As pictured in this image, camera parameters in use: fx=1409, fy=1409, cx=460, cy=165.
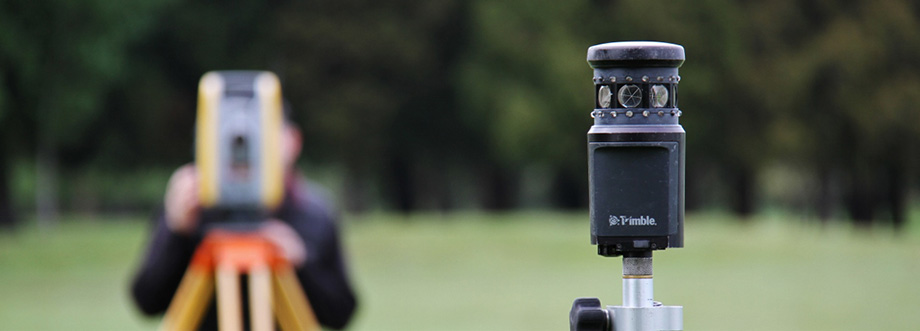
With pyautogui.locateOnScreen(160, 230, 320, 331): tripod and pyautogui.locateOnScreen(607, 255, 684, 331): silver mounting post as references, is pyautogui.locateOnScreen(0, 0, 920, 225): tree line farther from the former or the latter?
pyautogui.locateOnScreen(607, 255, 684, 331): silver mounting post

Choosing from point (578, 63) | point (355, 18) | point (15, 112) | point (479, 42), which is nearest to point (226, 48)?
Result: point (355, 18)

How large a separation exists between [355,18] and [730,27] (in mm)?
9753

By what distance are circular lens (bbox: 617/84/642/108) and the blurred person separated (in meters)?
1.59

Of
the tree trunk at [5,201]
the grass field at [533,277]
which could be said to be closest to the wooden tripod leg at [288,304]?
the grass field at [533,277]

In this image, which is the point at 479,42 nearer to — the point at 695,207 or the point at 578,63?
the point at 578,63

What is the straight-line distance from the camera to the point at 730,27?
3161cm

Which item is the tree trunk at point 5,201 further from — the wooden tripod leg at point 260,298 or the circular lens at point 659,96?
the circular lens at point 659,96

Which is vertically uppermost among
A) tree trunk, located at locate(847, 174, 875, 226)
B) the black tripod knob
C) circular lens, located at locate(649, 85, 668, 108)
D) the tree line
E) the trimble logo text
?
the tree line

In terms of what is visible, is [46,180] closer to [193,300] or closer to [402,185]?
[402,185]

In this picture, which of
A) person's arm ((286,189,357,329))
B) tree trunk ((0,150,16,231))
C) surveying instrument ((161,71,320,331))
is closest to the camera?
surveying instrument ((161,71,320,331))

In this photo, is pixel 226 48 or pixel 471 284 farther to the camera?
pixel 226 48

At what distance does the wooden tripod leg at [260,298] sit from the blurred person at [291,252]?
0.12 meters

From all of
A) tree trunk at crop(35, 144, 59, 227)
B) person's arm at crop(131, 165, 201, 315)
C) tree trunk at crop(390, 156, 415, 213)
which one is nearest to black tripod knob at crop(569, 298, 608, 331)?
person's arm at crop(131, 165, 201, 315)

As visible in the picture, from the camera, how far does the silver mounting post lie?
302cm
